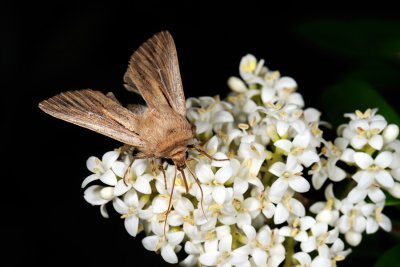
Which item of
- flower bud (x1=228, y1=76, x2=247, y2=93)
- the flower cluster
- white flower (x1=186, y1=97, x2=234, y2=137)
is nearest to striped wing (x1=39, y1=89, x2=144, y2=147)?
the flower cluster

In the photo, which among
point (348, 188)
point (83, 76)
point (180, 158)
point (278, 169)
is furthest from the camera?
point (83, 76)

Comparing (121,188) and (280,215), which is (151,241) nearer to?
(121,188)

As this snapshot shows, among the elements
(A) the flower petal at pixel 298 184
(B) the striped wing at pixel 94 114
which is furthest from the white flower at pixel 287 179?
(B) the striped wing at pixel 94 114

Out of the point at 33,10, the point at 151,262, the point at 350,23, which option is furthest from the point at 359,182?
the point at 33,10

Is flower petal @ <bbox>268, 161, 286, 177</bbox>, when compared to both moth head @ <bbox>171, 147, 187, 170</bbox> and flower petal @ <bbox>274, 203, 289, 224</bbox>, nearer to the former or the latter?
flower petal @ <bbox>274, 203, 289, 224</bbox>

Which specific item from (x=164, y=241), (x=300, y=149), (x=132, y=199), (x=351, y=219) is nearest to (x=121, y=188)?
(x=132, y=199)

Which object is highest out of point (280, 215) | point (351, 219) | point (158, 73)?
point (158, 73)

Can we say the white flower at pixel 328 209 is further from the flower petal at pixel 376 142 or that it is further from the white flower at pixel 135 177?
the white flower at pixel 135 177
